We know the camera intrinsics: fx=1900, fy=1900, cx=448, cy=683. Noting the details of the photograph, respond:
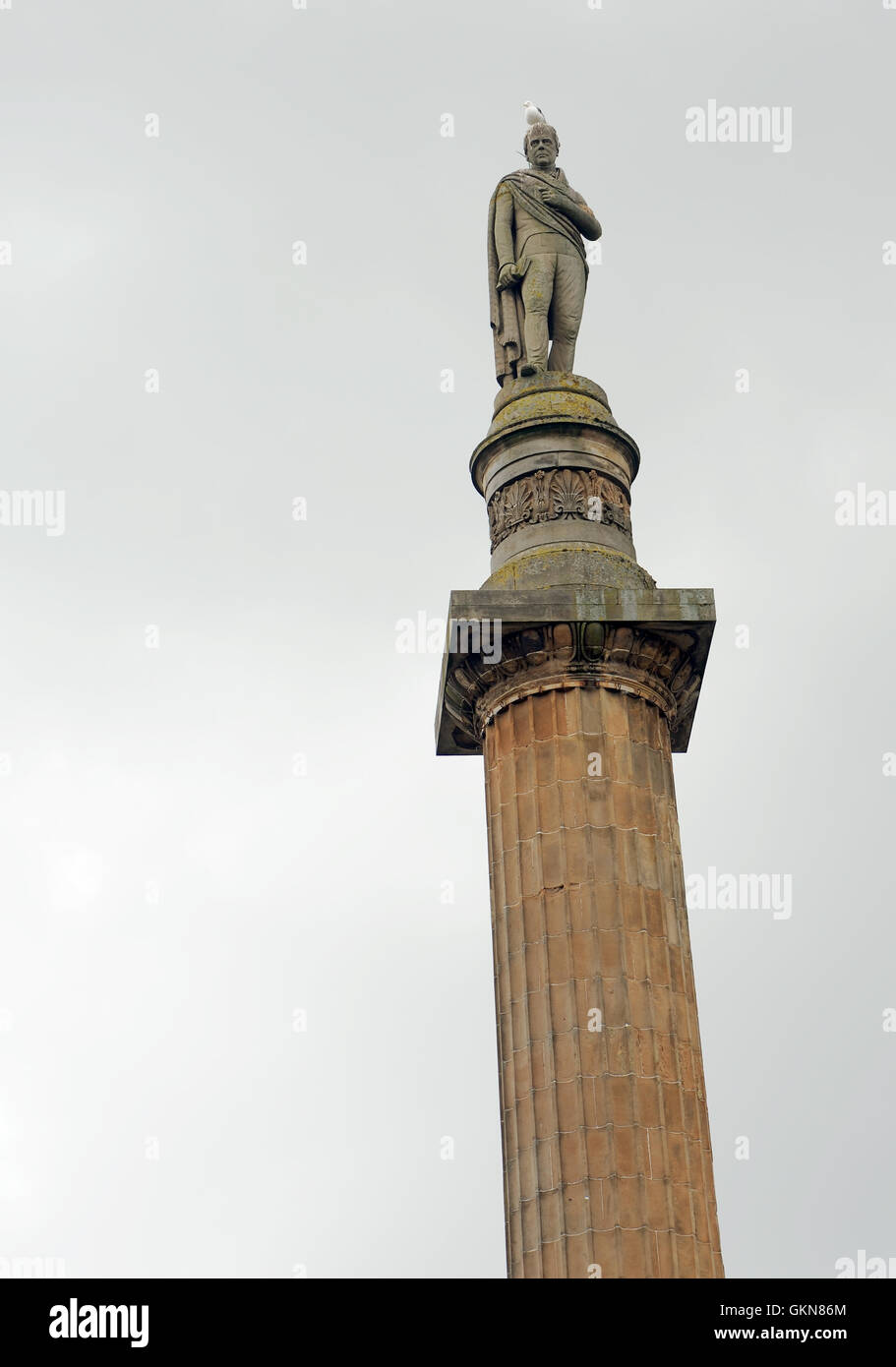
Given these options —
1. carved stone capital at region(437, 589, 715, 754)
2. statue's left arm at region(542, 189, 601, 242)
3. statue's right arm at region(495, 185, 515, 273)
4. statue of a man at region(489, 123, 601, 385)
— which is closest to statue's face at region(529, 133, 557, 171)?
statue of a man at region(489, 123, 601, 385)

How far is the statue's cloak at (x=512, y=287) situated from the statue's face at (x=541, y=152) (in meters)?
0.21

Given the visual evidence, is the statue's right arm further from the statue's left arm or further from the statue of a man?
the statue's left arm

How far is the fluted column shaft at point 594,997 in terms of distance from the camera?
20141 mm

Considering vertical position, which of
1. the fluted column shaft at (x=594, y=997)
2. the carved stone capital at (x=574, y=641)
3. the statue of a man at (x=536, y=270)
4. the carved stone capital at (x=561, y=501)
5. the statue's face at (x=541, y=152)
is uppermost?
the statue's face at (x=541, y=152)

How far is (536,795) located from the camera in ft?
74.1

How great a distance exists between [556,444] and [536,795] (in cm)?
527

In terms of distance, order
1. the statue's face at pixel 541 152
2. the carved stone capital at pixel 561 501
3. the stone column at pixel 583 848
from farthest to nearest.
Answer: the statue's face at pixel 541 152, the carved stone capital at pixel 561 501, the stone column at pixel 583 848

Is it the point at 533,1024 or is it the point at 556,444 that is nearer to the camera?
the point at 533,1024

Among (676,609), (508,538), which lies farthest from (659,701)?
(508,538)

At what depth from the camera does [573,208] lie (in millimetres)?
27766

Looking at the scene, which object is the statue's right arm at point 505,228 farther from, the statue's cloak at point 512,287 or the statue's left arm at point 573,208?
the statue's left arm at point 573,208

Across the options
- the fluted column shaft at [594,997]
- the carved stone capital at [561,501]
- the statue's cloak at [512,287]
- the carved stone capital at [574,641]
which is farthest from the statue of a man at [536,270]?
the fluted column shaft at [594,997]

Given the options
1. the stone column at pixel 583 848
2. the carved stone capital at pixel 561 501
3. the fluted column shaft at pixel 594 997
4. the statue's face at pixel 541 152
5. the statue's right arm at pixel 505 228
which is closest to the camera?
the fluted column shaft at pixel 594 997
